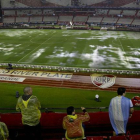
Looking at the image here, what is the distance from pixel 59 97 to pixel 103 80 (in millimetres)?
5922

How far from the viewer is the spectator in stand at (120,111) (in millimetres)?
5371

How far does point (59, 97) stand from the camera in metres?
15.4

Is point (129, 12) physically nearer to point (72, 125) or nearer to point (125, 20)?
point (125, 20)

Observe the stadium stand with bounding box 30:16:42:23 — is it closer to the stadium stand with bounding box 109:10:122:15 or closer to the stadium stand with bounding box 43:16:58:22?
the stadium stand with bounding box 43:16:58:22

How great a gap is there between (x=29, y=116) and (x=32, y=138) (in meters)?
0.83

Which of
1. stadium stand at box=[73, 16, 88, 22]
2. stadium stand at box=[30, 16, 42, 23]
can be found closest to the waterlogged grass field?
stadium stand at box=[73, 16, 88, 22]

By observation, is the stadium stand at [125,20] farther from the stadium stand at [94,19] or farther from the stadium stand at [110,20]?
the stadium stand at [94,19]

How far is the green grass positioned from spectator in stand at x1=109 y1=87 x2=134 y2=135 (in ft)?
25.8

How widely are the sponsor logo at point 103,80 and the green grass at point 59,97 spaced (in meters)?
1.59

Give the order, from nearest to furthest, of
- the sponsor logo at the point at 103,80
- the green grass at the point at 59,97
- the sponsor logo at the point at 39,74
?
the green grass at the point at 59,97, the sponsor logo at the point at 103,80, the sponsor logo at the point at 39,74

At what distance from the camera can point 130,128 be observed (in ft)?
22.5

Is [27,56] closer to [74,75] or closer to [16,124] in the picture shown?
[74,75]

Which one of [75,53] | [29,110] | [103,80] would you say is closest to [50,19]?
[75,53]

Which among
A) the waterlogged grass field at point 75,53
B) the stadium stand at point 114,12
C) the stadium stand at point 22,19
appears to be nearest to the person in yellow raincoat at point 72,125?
the waterlogged grass field at point 75,53
